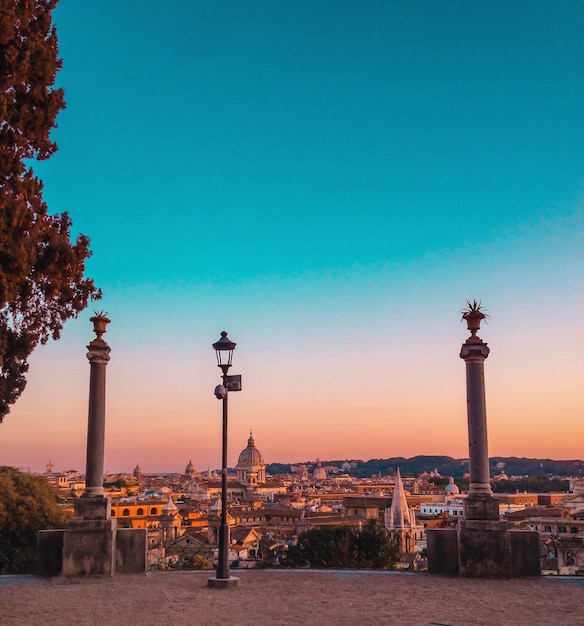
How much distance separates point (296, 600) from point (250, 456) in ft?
537

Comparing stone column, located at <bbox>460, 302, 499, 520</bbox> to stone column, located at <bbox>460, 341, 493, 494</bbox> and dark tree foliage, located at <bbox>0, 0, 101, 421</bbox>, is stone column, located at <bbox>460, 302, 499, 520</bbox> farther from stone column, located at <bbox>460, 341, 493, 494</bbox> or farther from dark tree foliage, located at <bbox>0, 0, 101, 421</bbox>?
dark tree foliage, located at <bbox>0, 0, 101, 421</bbox>

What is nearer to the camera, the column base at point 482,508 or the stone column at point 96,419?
the column base at point 482,508

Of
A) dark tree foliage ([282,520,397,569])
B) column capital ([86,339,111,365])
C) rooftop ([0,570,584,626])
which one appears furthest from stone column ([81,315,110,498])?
dark tree foliage ([282,520,397,569])

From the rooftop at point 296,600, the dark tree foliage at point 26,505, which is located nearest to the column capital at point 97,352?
the rooftop at point 296,600

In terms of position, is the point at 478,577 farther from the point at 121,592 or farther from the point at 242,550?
the point at 242,550

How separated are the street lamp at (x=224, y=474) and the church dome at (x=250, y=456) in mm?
159634

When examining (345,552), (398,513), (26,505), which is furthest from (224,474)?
(398,513)

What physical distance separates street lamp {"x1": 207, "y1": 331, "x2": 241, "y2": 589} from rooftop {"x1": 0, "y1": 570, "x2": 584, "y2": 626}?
18 cm

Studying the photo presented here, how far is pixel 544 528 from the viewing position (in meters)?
58.2

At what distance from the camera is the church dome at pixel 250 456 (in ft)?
554

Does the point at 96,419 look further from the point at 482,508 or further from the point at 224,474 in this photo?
the point at 482,508

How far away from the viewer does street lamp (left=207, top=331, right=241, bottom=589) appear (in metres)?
10.1

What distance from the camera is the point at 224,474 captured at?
417 inches

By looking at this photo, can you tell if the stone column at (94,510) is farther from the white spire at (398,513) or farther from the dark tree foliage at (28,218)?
the white spire at (398,513)
